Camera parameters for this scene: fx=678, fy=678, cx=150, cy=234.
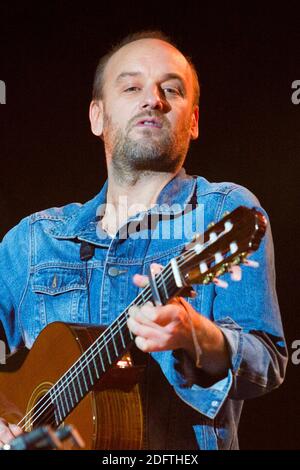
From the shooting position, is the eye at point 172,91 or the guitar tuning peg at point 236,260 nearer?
the guitar tuning peg at point 236,260

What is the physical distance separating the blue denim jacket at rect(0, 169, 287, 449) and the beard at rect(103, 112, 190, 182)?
0.07 m

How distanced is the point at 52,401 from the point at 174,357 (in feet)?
1.08

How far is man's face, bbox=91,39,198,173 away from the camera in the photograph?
2002 mm

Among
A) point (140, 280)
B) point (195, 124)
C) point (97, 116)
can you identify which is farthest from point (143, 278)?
point (97, 116)

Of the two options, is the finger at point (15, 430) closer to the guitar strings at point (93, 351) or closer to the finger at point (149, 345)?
the guitar strings at point (93, 351)

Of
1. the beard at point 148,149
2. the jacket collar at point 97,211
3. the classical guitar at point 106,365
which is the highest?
the beard at point 148,149

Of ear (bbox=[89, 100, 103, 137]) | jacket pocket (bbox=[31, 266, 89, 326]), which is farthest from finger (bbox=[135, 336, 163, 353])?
ear (bbox=[89, 100, 103, 137])

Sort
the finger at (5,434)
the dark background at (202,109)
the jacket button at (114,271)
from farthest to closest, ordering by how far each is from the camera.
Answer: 1. the dark background at (202,109)
2. the jacket button at (114,271)
3. the finger at (5,434)

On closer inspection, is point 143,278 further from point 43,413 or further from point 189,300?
point 43,413

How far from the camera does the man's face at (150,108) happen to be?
2002mm

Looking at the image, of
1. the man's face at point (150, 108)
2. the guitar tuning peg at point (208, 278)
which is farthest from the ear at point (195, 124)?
the guitar tuning peg at point (208, 278)

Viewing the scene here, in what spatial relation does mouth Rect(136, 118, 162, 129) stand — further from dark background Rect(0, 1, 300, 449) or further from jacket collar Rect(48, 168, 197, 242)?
dark background Rect(0, 1, 300, 449)

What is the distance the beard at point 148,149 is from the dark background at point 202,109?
31 centimetres
